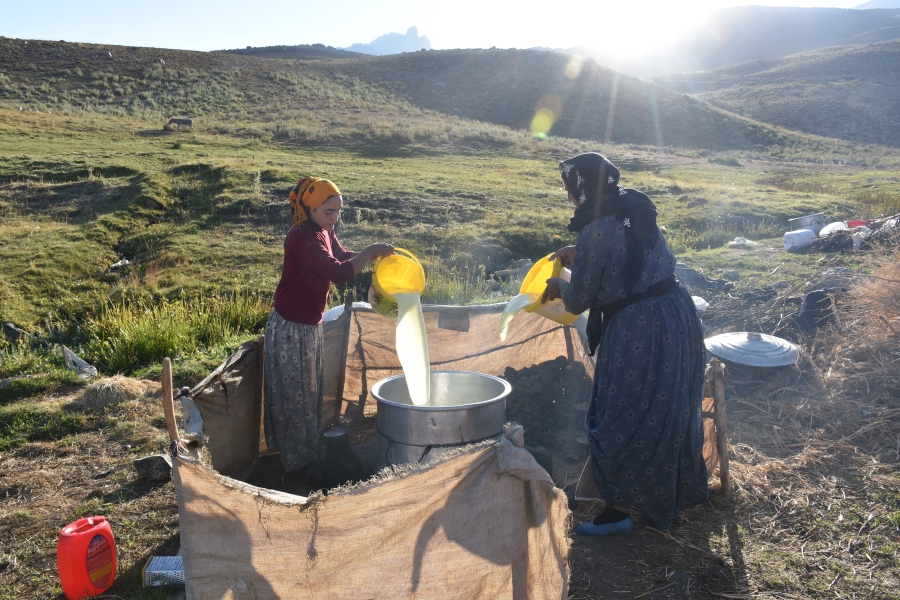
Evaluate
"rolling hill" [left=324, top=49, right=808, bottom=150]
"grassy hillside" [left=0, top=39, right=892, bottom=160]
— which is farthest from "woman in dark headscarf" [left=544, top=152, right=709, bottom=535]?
"rolling hill" [left=324, top=49, right=808, bottom=150]

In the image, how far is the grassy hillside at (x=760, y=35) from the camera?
310 ft

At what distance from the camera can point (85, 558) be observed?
8.34ft

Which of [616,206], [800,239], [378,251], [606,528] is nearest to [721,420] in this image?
[606,528]

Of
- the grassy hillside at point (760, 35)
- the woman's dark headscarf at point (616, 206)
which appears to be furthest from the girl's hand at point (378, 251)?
the grassy hillside at point (760, 35)

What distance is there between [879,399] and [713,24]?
131700mm

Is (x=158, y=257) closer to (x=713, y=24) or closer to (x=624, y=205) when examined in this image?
(x=624, y=205)

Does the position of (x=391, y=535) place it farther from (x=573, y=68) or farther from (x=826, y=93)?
(x=826, y=93)

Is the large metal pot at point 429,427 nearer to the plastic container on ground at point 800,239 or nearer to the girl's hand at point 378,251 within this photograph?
the girl's hand at point 378,251

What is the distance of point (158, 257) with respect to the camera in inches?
390

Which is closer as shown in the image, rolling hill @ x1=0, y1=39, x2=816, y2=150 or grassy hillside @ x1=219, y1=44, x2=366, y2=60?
rolling hill @ x1=0, y1=39, x2=816, y2=150

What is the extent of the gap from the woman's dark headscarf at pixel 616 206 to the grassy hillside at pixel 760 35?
95.9m

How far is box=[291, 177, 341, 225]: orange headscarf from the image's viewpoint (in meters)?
3.11

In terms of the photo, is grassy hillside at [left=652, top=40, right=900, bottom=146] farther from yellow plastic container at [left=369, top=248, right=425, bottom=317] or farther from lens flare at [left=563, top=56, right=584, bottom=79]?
yellow plastic container at [left=369, top=248, right=425, bottom=317]

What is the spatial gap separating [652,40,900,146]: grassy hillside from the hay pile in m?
42.7
